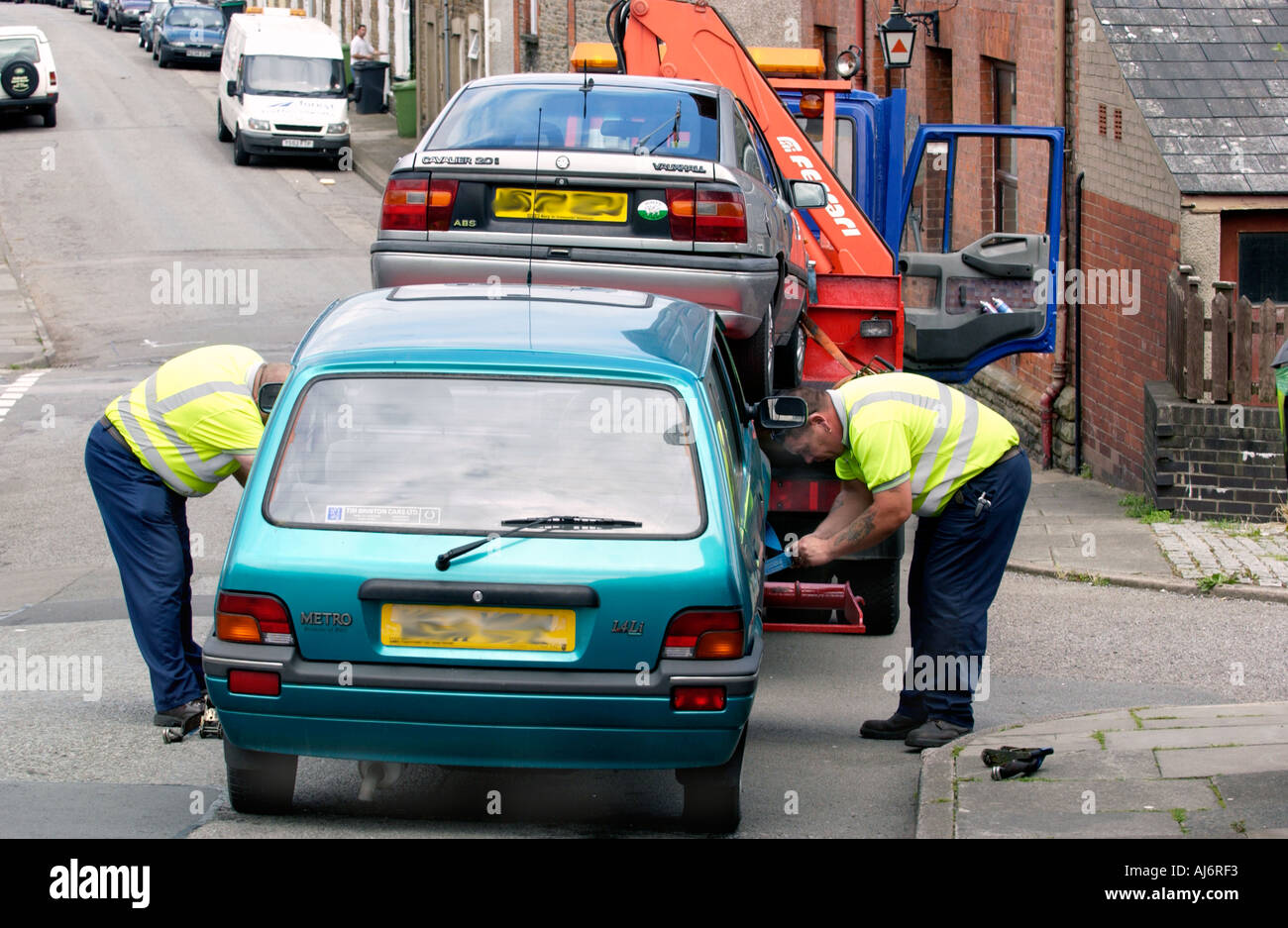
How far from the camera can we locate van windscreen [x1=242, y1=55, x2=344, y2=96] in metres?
33.4

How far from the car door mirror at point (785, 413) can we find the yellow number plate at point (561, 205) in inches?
61.3

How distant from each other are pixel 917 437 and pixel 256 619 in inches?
109

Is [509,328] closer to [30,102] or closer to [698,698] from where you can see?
[698,698]

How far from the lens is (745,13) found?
1021 inches

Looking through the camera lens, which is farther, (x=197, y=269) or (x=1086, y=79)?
(x=197, y=269)

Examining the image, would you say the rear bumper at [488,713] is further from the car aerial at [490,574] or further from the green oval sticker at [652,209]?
the green oval sticker at [652,209]

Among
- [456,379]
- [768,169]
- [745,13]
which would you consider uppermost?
[745,13]

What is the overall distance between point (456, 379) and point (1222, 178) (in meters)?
8.74

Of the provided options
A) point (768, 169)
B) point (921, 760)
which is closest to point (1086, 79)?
point (768, 169)

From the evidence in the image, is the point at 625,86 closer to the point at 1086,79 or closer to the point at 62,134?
the point at 1086,79

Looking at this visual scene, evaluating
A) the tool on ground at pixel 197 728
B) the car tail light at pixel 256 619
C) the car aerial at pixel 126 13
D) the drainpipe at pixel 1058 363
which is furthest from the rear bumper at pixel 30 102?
the car tail light at pixel 256 619

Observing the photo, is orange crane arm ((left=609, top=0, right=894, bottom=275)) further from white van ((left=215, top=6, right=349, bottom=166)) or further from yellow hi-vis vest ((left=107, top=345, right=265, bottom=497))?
white van ((left=215, top=6, right=349, bottom=166))

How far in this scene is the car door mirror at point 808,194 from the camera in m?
9.05

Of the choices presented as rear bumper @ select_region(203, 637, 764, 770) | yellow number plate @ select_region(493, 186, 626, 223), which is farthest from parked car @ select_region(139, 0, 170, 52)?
rear bumper @ select_region(203, 637, 764, 770)
